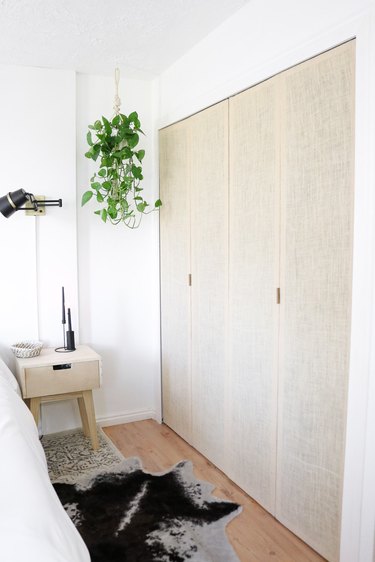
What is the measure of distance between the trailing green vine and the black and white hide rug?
1572 millimetres

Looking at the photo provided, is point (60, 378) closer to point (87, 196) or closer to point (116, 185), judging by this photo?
point (87, 196)

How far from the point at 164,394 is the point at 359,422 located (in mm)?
1858

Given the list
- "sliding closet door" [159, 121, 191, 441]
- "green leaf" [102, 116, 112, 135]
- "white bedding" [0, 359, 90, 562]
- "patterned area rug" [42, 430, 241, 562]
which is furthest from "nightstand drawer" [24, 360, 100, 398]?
"green leaf" [102, 116, 112, 135]

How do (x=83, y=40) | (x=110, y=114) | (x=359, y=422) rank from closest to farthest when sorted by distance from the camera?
(x=359, y=422) → (x=83, y=40) → (x=110, y=114)

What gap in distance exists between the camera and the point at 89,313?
335 centimetres

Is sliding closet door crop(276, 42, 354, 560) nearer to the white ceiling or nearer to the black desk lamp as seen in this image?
the white ceiling

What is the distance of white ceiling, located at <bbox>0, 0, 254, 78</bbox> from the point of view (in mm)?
2297

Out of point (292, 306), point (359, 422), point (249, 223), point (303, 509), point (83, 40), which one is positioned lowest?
point (303, 509)

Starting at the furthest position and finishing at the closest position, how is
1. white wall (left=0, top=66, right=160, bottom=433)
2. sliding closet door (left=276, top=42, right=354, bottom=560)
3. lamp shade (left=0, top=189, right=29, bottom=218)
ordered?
white wall (left=0, top=66, right=160, bottom=433), lamp shade (left=0, top=189, right=29, bottom=218), sliding closet door (left=276, top=42, right=354, bottom=560)

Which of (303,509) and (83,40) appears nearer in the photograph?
(303,509)

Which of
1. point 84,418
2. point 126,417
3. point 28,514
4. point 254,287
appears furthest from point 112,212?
point 28,514

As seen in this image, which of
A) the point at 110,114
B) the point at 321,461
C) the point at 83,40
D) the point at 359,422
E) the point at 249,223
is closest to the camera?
the point at 359,422

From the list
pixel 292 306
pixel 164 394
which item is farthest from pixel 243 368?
pixel 164 394

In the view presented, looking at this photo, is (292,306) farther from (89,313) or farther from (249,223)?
(89,313)
